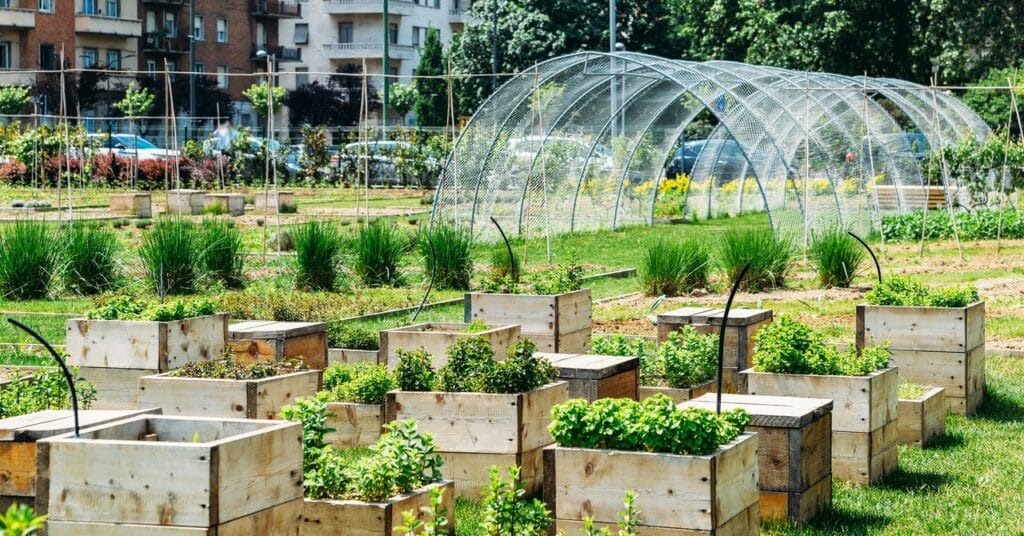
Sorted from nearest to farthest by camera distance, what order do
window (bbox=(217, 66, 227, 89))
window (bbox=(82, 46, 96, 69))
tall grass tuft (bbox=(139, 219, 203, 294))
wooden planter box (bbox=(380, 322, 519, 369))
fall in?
wooden planter box (bbox=(380, 322, 519, 369)) → tall grass tuft (bbox=(139, 219, 203, 294)) → window (bbox=(82, 46, 96, 69)) → window (bbox=(217, 66, 227, 89))

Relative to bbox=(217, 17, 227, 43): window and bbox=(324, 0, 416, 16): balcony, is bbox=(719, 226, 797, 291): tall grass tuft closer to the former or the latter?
bbox=(217, 17, 227, 43): window

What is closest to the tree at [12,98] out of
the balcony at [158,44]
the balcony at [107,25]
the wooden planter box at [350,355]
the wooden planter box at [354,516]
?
the balcony at [107,25]

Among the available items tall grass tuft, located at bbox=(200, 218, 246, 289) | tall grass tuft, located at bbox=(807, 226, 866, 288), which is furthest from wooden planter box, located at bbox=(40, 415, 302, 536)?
tall grass tuft, located at bbox=(807, 226, 866, 288)

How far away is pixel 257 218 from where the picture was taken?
28.9 meters

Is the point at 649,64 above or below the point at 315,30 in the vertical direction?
below

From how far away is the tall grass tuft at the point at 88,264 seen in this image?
51.6 ft

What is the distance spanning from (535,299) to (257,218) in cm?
1965

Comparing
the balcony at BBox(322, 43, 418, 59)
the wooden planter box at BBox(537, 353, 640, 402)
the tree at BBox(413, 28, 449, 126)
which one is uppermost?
the balcony at BBox(322, 43, 418, 59)

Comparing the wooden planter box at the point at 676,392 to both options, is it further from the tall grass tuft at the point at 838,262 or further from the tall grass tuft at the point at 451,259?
the tall grass tuft at the point at 838,262

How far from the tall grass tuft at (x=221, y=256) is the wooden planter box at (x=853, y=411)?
31.8 ft

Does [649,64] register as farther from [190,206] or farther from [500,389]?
[500,389]

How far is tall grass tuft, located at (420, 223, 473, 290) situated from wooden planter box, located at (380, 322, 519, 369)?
286 inches

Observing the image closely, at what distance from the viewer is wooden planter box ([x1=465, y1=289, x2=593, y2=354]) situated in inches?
394

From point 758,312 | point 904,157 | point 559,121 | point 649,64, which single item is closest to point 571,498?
point 758,312
